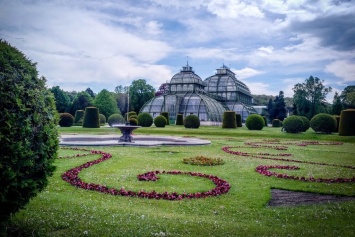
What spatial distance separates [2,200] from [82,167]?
6330 millimetres

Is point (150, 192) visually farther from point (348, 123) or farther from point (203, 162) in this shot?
point (348, 123)

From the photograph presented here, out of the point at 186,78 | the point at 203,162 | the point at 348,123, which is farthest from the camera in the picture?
the point at 186,78

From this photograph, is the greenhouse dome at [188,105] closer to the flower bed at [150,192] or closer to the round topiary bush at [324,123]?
the round topiary bush at [324,123]

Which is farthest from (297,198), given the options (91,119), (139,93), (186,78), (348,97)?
(139,93)

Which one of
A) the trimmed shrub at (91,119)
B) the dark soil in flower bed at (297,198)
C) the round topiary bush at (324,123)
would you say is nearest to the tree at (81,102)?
the trimmed shrub at (91,119)

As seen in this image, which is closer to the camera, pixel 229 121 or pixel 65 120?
pixel 229 121

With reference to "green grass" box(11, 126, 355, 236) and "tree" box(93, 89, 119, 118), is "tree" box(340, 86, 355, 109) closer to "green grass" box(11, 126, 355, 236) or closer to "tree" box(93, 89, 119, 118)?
"tree" box(93, 89, 119, 118)

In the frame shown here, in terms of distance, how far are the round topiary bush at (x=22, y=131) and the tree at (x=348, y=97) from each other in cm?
5390

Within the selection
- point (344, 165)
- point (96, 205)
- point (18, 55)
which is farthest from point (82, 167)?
point (344, 165)

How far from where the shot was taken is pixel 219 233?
457 centimetres

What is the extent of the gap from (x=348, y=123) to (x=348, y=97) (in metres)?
24.3

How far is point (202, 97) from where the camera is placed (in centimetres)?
5894

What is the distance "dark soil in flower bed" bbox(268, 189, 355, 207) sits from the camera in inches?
259

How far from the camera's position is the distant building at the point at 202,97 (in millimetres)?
57906
